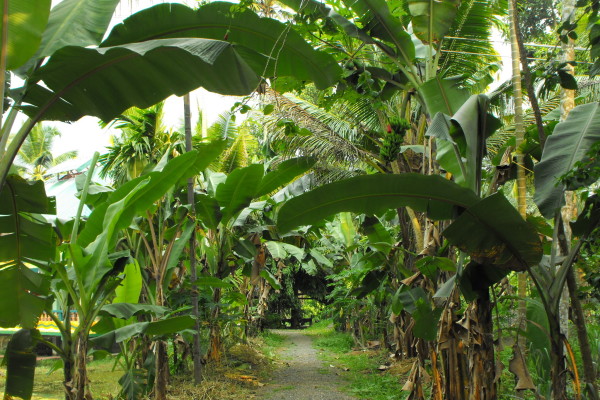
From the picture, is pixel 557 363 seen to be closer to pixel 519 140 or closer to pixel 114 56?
pixel 519 140

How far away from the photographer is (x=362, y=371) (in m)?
10.4

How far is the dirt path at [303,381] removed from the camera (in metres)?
8.09

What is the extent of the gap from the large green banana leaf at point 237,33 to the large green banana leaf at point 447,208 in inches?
39.1

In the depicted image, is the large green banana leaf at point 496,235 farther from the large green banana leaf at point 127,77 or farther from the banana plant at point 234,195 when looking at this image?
the banana plant at point 234,195

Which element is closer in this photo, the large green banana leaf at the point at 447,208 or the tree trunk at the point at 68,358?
the large green banana leaf at the point at 447,208

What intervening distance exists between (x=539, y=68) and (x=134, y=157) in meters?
6.00

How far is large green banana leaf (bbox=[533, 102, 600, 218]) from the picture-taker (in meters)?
3.88

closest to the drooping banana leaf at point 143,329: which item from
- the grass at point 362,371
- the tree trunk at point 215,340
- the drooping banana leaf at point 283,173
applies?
the drooping banana leaf at point 283,173

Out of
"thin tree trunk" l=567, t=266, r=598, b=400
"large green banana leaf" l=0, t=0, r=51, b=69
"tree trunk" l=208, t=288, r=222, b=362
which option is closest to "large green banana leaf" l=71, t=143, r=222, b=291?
"large green banana leaf" l=0, t=0, r=51, b=69

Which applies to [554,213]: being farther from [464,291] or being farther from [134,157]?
[134,157]

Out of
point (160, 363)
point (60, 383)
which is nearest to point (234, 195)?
point (160, 363)

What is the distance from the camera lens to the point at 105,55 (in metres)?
3.23

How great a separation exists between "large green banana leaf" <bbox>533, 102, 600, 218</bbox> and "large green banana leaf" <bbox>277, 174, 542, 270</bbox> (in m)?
0.28

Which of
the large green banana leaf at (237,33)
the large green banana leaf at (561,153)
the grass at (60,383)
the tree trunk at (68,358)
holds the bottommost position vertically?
the grass at (60,383)
